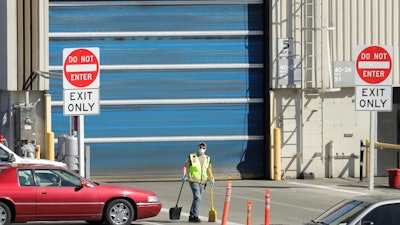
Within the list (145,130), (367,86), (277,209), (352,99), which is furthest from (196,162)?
(352,99)

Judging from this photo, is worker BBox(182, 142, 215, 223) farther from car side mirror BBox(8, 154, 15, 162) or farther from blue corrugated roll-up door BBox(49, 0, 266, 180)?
blue corrugated roll-up door BBox(49, 0, 266, 180)

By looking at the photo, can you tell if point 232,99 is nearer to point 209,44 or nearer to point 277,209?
point 209,44

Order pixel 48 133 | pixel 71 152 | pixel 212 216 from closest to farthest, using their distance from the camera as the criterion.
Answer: pixel 212 216 < pixel 71 152 < pixel 48 133

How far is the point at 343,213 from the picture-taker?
43.9 ft

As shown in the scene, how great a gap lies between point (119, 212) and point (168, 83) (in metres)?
10.9

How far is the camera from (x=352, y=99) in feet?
98.6

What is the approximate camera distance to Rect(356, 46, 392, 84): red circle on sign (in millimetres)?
24656

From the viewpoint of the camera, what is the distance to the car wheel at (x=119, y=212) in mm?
18531

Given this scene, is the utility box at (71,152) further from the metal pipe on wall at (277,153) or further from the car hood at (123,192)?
the metal pipe on wall at (277,153)

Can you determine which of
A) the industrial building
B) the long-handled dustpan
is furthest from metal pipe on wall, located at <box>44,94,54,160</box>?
the long-handled dustpan

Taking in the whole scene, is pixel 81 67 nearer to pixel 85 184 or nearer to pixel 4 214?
pixel 85 184

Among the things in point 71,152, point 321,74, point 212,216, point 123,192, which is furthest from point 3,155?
point 321,74

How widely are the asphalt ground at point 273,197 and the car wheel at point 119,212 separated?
3.81ft

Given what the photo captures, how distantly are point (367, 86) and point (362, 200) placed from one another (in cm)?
1138
